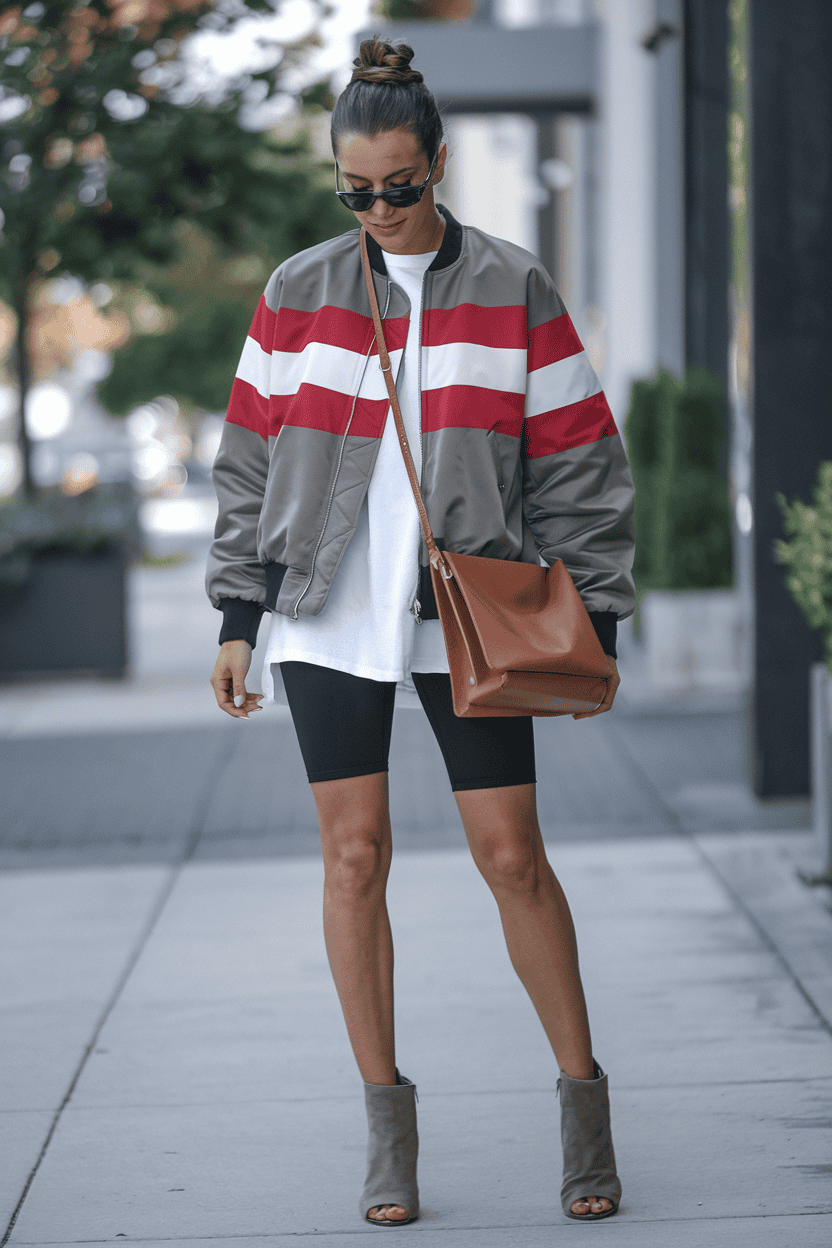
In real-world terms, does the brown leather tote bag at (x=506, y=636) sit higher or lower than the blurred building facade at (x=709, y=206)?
lower

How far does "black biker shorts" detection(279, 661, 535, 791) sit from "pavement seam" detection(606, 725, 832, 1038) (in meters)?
1.48

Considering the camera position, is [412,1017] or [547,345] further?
[412,1017]

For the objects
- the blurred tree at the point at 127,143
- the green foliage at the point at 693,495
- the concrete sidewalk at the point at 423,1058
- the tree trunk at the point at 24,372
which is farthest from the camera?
the tree trunk at the point at 24,372

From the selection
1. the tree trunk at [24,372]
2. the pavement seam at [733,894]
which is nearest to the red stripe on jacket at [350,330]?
the pavement seam at [733,894]

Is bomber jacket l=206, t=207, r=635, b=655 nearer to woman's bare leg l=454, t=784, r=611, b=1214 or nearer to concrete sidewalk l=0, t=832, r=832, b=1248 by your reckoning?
woman's bare leg l=454, t=784, r=611, b=1214

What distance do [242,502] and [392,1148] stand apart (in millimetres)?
1176

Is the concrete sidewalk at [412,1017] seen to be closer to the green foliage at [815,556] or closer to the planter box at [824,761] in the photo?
the planter box at [824,761]

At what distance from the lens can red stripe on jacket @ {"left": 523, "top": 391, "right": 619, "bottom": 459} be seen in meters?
2.76

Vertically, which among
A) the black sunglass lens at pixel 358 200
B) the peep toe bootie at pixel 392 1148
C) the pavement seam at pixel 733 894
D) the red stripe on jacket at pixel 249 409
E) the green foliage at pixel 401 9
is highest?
the green foliage at pixel 401 9

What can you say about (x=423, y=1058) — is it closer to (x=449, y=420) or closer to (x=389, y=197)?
(x=449, y=420)

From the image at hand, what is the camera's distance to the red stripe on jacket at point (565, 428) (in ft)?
9.06

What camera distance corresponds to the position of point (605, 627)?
280 centimetres

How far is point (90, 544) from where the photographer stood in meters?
10.5

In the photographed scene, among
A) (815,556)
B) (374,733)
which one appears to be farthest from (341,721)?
(815,556)
